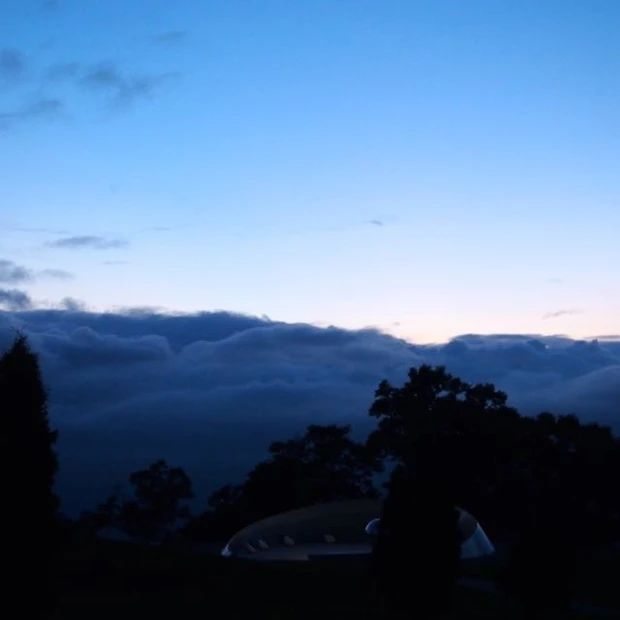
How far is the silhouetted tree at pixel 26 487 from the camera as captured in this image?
20.4 metres

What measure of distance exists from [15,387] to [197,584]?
12822mm

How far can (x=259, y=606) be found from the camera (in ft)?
96.3

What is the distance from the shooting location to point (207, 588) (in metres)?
31.4

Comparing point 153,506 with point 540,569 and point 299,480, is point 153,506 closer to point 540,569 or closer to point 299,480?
point 299,480

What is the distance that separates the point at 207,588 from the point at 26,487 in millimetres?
12110

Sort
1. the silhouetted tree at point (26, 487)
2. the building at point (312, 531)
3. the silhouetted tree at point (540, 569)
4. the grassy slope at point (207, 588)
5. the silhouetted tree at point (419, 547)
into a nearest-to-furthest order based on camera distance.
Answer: the silhouetted tree at point (26, 487), the silhouetted tree at point (419, 547), the silhouetted tree at point (540, 569), the grassy slope at point (207, 588), the building at point (312, 531)

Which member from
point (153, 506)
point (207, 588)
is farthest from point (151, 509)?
point (207, 588)

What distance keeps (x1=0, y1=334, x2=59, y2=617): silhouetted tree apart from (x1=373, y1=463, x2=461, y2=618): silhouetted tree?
709cm

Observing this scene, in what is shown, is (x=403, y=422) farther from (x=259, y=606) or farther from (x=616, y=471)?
(x=259, y=606)

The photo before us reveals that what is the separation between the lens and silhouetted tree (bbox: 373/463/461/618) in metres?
22.1

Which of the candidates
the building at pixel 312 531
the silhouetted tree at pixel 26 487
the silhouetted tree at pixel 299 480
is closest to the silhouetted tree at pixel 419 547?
the silhouetted tree at pixel 26 487

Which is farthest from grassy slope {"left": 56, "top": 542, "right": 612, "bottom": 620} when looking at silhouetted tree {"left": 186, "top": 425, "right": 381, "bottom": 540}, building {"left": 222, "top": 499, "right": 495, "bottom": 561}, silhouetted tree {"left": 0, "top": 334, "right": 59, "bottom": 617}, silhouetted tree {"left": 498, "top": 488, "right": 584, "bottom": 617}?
silhouetted tree {"left": 186, "top": 425, "right": 381, "bottom": 540}

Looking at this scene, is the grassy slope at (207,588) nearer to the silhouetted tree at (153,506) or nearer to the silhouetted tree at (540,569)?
the silhouetted tree at (540,569)

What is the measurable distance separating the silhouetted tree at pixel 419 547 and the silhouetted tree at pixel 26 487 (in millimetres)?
7087
